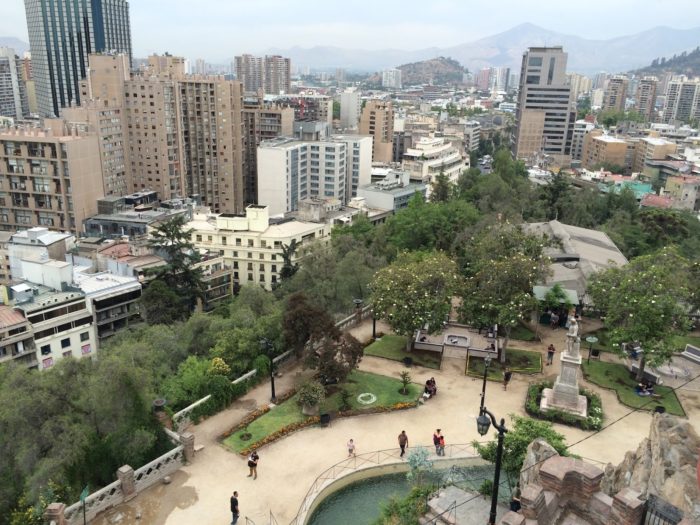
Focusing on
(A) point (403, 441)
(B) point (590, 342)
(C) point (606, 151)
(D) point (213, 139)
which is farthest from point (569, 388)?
(C) point (606, 151)

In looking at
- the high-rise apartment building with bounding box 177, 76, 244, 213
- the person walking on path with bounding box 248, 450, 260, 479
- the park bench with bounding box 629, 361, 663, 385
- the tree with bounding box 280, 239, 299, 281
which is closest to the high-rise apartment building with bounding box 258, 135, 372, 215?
the high-rise apartment building with bounding box 177, 76, 244, 213

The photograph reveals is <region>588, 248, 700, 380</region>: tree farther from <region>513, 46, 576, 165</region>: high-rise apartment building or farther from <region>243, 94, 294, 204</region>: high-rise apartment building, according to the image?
<region>513, 46, 576, 165</region>: high-rise apartment building

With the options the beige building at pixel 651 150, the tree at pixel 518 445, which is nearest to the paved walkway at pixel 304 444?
the tree at pixel 518 445

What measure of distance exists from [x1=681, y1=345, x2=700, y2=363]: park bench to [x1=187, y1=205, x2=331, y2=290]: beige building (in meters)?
31.6

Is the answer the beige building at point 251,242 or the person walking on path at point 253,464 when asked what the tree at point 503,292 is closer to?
the person walking on path at point 253,464

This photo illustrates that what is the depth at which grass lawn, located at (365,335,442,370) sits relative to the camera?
2983cm

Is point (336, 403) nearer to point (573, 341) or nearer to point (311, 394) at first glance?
point (311, 394)

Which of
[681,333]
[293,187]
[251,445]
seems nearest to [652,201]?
[293,187]

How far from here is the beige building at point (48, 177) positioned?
203ft

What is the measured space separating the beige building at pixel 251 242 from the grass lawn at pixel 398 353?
71.9ft

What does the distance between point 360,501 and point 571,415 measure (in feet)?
32.8

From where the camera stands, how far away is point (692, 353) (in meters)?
30.3

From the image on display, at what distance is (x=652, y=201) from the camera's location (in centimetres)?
7100

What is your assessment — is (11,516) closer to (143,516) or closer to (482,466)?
(143,516)
